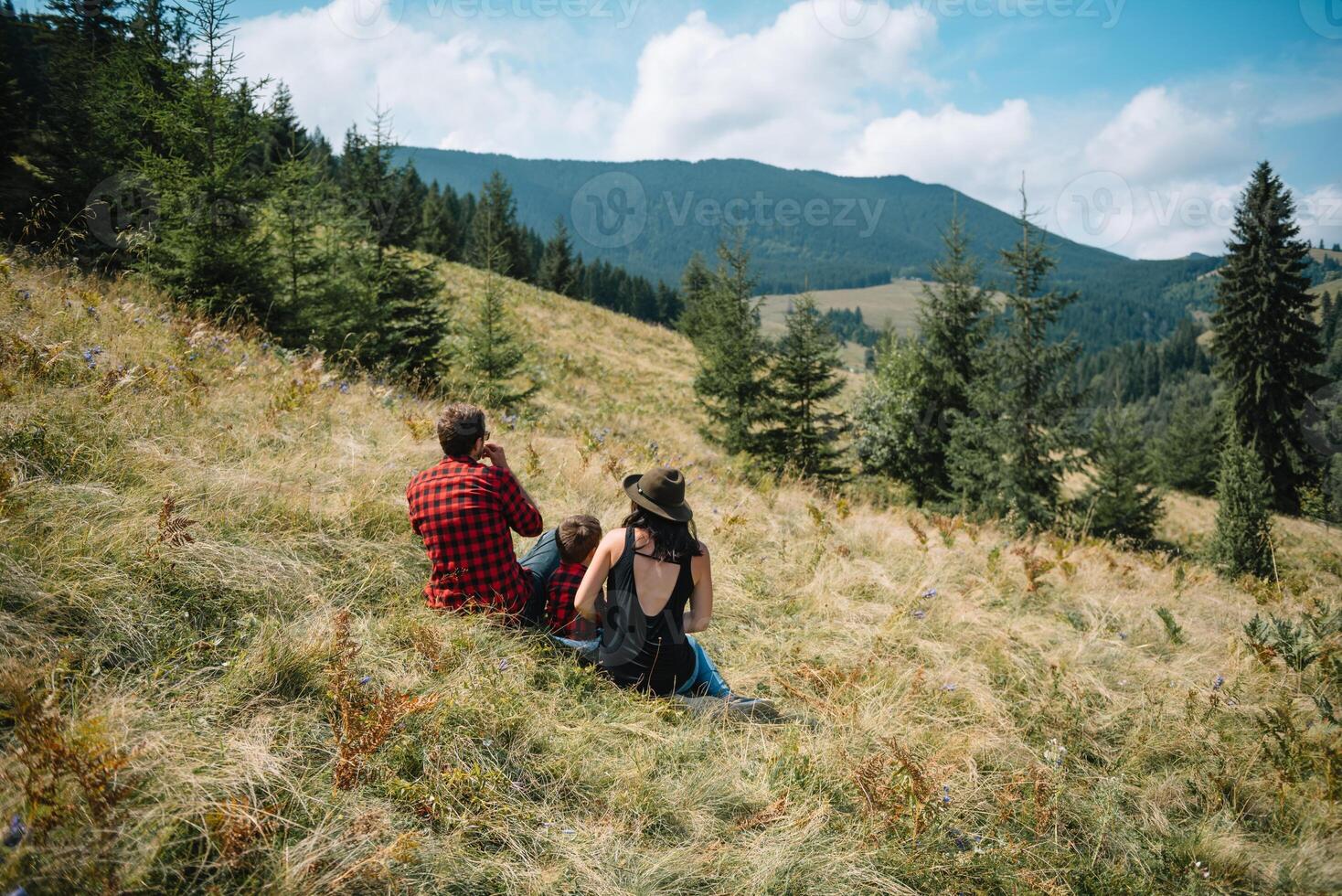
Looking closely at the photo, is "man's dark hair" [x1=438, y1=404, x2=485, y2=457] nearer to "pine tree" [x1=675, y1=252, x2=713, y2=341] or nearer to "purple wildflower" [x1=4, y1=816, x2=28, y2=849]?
"purple wildflower" [x1=4, y1=816, x2=28, y2=849]

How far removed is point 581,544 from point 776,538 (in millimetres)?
3360

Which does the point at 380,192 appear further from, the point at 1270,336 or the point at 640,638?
the point at 1270,336

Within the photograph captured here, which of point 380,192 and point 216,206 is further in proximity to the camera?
point 380,192

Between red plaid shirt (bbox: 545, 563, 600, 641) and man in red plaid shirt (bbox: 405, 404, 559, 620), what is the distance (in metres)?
0.15

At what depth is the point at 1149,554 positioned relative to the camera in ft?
33.0

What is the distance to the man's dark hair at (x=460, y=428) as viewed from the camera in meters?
3.75

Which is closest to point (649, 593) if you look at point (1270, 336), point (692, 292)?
point (1270, 336)

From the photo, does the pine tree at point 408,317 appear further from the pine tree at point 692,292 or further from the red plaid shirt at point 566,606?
the pine tree at point 692,292

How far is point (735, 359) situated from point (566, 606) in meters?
13.2

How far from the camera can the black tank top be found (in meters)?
3.49

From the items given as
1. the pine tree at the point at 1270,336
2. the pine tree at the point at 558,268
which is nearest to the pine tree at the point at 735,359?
the pine tree at the point at 1270,336

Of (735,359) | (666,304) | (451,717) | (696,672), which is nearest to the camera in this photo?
(451,717)

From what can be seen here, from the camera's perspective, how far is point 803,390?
1585 cm

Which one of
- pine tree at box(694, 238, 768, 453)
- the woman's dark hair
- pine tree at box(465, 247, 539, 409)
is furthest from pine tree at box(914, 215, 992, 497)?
the woman's dark hair
